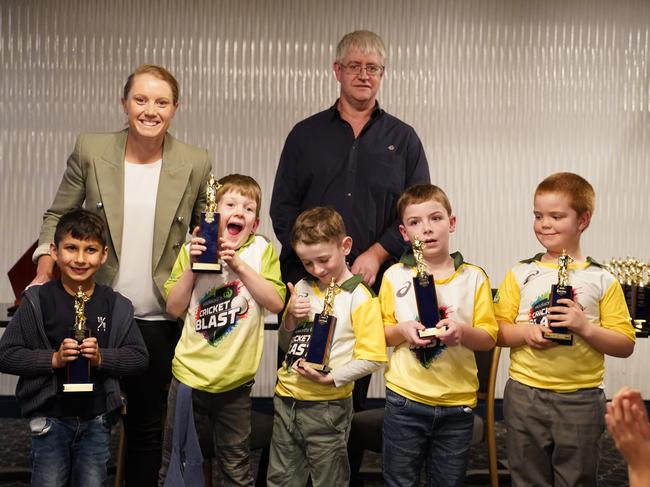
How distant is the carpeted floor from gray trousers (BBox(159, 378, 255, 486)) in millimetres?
788

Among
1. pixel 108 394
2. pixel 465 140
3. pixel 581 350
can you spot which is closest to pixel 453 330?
pixel 581 350

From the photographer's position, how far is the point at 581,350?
280 cm

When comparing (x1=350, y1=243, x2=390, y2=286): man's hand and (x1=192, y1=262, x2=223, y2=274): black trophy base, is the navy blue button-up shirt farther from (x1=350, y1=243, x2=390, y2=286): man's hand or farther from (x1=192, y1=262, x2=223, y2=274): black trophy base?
(x1=192, y1=262, x2=223, y2=274): black trophy base

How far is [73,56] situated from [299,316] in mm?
3443

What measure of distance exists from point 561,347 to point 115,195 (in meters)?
1.59

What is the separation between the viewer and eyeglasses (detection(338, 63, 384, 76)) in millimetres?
3318

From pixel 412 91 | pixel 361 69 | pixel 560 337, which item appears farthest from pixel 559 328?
pixel 412 91

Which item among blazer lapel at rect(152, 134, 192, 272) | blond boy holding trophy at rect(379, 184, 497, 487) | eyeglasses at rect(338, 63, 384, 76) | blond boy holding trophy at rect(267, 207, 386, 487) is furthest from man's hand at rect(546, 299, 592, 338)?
blazer lapel at rect(152, 134, 192, 272)

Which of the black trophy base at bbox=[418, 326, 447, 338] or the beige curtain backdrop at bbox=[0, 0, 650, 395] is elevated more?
the beige curtain backdrop at bbox=[0, 0, 650, 395]

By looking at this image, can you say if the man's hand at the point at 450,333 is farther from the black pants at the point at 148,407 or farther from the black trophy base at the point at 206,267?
the black pants at the point at 148,407

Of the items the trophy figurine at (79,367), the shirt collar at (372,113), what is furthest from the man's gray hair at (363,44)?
the trophy figurine at (79,367)

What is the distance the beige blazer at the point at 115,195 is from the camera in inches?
116

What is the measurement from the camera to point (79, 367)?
2.68 m

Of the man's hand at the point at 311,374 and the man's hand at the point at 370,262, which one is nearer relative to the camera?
the man's hand at the point at 311,374
